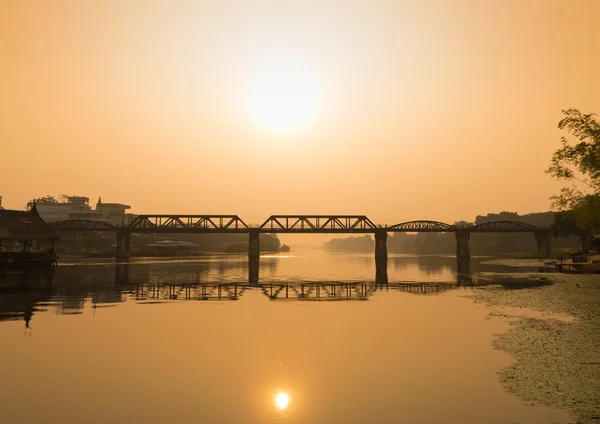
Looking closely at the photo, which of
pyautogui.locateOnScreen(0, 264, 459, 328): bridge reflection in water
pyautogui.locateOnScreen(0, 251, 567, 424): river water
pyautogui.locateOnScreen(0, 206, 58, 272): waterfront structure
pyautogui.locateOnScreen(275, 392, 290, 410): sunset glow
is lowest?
pyautogui.locateOnScreen(275, 392, 290, 410): sunset glow

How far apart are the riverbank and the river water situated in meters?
0.81

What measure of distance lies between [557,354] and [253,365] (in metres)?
13.2

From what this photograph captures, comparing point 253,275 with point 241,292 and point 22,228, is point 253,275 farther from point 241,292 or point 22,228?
point 22,228

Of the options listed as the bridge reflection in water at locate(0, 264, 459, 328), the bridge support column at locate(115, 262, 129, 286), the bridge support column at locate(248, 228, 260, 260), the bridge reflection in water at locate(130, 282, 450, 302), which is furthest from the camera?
the bridge support column at locate(248, 228, 260, 260)

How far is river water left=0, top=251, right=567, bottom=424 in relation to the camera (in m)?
14.2

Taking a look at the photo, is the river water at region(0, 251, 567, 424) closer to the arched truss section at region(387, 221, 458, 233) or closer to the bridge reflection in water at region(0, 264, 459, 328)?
the bridge reflection in water at region(0, 264, 459, 328)

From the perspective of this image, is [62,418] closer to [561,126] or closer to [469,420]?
[469,420]

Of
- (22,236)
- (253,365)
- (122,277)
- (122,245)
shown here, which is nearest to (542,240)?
(122,245)

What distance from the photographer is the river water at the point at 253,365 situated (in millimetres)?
14188

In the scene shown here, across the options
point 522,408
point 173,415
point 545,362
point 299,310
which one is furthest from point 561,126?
point 173,415

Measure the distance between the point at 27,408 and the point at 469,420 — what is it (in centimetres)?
1331

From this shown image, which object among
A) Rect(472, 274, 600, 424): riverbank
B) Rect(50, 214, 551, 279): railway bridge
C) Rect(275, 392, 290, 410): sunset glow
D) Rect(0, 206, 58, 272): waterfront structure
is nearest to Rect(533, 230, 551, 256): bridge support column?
Rect(50, 214, 551, 279): railway bridge

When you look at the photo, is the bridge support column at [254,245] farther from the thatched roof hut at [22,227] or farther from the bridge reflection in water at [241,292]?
the bridge reflection in water at [241,292]

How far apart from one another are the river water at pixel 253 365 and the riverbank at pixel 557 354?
81cm
